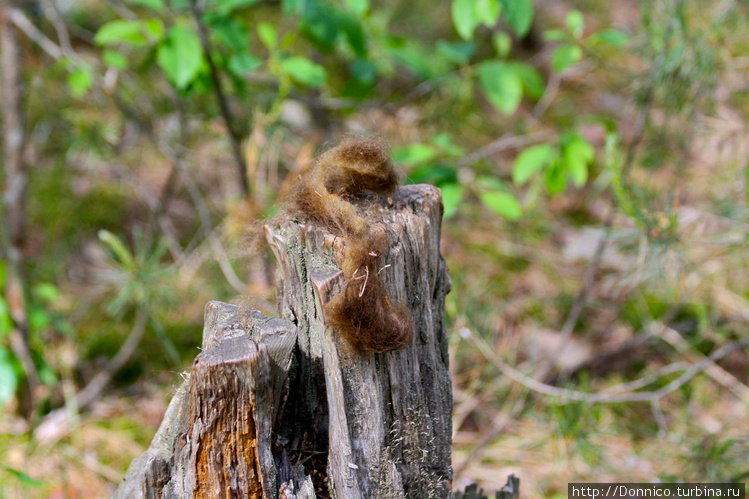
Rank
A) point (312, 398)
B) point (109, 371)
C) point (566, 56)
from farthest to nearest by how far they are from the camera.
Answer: point (109, 371), point (566, 56), point (312, 398)

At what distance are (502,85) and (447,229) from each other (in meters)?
1.70

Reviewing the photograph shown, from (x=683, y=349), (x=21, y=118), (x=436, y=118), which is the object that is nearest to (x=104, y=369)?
(x=21, y=118)

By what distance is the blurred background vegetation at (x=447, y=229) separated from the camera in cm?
200

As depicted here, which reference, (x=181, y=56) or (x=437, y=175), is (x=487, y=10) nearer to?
(x=437, y=175)

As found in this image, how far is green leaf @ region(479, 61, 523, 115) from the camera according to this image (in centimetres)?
208

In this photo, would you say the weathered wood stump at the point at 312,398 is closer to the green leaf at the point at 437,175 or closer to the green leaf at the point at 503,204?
the green leaf at the point at 437,175

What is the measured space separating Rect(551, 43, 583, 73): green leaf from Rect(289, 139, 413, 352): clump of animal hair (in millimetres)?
1349

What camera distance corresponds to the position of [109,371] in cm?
276

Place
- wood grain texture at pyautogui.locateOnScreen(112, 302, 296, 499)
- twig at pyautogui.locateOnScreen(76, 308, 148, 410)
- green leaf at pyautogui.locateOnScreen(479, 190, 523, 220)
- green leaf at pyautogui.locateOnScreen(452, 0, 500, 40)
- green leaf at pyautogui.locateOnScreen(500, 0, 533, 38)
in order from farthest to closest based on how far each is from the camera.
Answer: twig at pyautogui.locateOnScreen(76, 308, 148, 410)
green leaf at pyautogui.locateOnScreen(479, 190, 523, 220)
green leaf at pyautogui.locateOnScreen(452, 0, 500, 40)
green leaf at pyautogui.locateOnScreen(500, 0, 533, 38)
wood grain texture at pyautogui.locateOnScreen(112, 302, 296, 499)

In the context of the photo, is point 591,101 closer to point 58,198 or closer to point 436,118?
point 436,118

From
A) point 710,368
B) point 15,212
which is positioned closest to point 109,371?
point 15,212

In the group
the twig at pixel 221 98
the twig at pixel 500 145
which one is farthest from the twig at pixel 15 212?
the twig at pixel 500 145

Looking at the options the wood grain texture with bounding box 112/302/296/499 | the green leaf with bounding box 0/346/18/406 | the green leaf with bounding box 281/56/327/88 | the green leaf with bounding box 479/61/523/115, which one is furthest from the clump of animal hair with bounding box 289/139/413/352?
the green leaf with bounding box 0/346/18/406

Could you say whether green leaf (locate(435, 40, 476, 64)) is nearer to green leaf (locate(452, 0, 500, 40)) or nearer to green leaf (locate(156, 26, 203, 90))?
green leaf (locate(452, 0, 500, 40))
